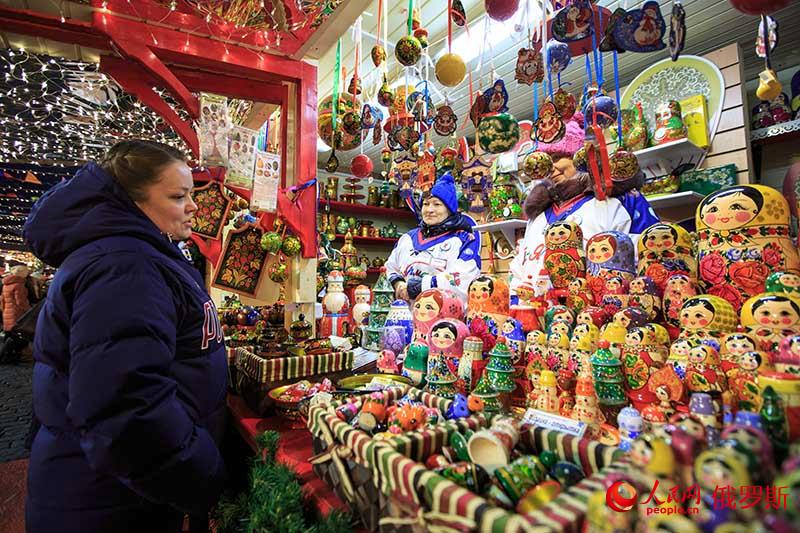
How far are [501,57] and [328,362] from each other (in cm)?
312

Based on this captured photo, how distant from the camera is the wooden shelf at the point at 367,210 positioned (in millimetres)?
5801

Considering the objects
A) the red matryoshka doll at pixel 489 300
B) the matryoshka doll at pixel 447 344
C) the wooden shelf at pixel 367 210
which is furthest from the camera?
the wooden shelf at pixel 367 210

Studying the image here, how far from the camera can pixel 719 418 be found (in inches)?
29.7

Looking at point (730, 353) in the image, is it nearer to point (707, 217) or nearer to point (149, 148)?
point (707, 217)

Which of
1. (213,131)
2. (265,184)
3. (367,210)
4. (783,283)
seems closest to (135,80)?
(213,131)

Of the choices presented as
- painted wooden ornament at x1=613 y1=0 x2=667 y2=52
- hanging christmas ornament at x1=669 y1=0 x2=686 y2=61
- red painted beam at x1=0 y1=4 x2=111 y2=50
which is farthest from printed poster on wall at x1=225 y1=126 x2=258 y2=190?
hanging christmas ornament at x1=669 y1=0 x2=686 y2=61

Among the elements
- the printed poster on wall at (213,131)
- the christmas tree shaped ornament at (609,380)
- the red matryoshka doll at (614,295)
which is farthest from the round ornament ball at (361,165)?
the christmas tree shaped ornament at (609,380)

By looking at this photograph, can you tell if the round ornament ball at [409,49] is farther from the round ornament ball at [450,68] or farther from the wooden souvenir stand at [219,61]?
the wooden souvenir stand at [219,61]

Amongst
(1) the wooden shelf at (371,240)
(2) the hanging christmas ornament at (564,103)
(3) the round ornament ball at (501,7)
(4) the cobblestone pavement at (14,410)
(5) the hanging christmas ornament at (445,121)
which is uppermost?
(3) the round ornament ball at (501,7)

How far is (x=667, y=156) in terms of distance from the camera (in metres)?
3.12

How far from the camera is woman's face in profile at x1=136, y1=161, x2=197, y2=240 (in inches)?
45.2

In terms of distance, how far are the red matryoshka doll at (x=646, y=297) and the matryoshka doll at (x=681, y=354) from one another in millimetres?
194

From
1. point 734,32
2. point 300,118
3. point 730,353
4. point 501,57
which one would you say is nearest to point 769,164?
point 734,32

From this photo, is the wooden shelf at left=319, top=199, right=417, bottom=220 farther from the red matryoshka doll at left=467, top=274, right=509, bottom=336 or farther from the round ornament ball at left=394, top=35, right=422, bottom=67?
the red matryoshka doll at left=467, top=274, right=509, bottom=336
